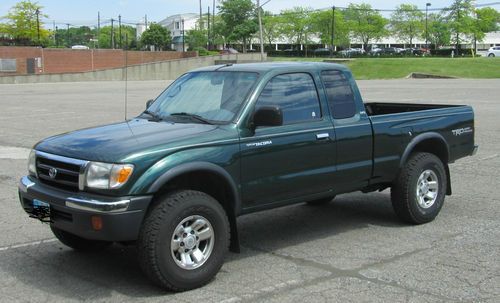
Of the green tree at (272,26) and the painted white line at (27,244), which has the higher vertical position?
the green tree at (272,26)

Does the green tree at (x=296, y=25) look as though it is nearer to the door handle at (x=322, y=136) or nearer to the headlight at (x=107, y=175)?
the door handle at (x=322, y=136)

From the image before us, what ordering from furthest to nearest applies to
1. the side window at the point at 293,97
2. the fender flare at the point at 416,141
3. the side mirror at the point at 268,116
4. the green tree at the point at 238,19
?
1. the green tree at the point at 238,19
2. the fender flare at the point at 416,141
3. the side window at the point at 293,97
4. the side mirror at the point at 268,116

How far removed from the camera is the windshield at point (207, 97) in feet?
17.6

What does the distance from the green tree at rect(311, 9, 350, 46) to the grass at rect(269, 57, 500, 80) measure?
43298mm

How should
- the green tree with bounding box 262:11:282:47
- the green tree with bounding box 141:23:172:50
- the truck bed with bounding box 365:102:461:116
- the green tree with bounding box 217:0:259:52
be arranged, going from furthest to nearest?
the green tree with bounding box 262:11:282:47 → the green tree with bounding box 141:23:172:50 → the green tree with bounding box 217:0:259:52 → the truck bed with bounding box 365:102:461:116

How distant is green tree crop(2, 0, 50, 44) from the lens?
7269cm

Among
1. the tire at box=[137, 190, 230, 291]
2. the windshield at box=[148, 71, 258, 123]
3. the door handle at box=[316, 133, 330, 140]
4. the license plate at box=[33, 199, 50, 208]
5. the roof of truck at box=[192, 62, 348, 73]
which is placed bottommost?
the tire at box=[137, 190, 230, 291]

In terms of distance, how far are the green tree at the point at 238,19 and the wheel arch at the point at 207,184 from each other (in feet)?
276

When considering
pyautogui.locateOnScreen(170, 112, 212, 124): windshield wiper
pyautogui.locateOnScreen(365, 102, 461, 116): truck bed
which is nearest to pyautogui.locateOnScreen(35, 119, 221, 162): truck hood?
pyautogui.locateOnScreen(170, 112, 212, 124): windshield wiper

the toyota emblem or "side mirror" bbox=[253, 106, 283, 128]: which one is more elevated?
"side mirror" bbox=[253, 106, 283, 128]

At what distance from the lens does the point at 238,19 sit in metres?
89.1

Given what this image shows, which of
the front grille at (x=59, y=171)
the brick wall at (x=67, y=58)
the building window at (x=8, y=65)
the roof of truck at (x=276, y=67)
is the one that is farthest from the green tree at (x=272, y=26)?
the front grille at (x=59, y=171)

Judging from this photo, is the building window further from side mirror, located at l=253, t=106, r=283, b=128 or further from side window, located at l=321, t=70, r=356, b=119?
side mirror, located at l=253, t=106, r=283, b=128

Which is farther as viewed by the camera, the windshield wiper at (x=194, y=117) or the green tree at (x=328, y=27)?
the green tree at (x=328, y=27)
